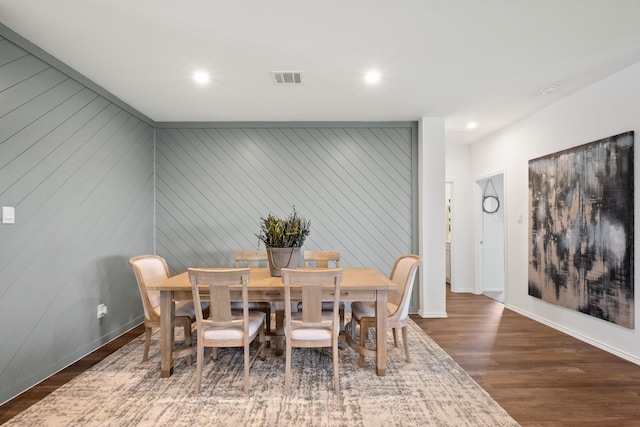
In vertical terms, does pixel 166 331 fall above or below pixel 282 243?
below

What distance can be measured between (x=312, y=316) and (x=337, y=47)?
2080 mm

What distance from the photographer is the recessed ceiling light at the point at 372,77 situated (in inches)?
115

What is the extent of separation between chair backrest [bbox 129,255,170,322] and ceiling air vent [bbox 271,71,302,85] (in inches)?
81.8

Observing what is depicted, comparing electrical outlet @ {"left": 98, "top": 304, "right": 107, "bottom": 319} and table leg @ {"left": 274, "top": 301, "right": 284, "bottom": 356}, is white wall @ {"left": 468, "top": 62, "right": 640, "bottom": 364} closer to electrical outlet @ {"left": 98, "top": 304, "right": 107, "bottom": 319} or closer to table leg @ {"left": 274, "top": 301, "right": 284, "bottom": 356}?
table leg @ {"left": 274, "top": 301, "right": 284, "bottom": 356}

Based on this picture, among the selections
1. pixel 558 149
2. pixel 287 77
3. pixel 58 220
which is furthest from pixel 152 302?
pixel 558 149

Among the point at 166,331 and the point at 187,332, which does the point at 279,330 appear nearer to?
the point at 187,332

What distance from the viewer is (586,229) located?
321 centimetres

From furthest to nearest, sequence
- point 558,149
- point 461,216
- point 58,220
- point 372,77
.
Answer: point 461,216 → point 558,149 → point 372,77 → point 58,220

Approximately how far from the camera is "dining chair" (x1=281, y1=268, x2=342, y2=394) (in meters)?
2.20

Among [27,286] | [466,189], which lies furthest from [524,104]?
[27,286]

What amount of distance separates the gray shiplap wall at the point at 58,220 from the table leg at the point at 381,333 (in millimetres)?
2641

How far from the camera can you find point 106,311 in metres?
3.23

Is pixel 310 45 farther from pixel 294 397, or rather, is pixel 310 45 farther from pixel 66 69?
pixel 294 397

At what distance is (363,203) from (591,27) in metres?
2.76
